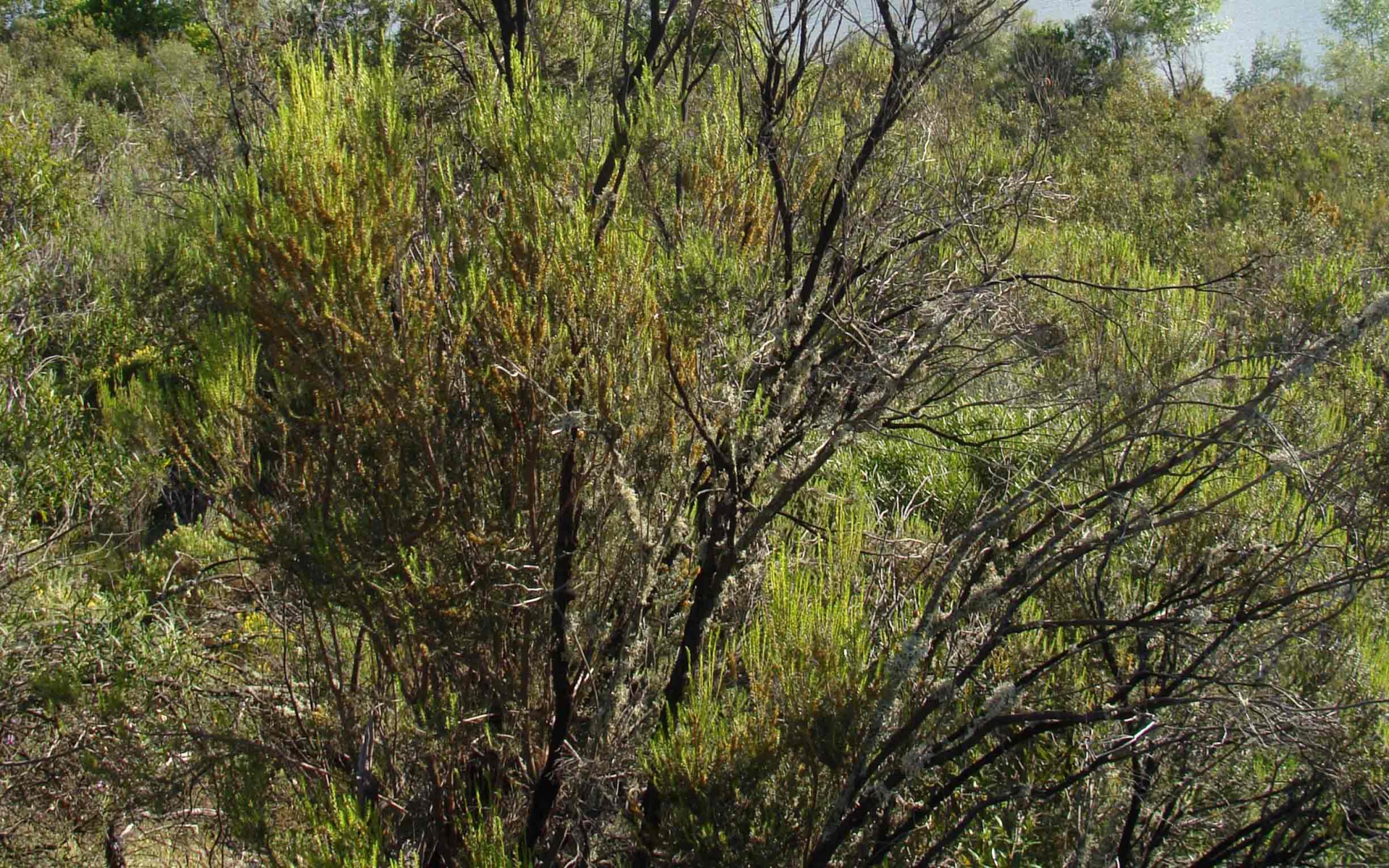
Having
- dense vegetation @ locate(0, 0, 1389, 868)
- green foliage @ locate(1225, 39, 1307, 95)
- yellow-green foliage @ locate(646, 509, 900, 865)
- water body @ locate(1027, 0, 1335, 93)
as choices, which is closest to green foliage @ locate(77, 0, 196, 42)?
water body @ locate(1027, 0, 1335, 93)

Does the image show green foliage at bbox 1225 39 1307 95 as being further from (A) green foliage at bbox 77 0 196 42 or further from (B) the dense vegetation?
(B) the dense vegetation

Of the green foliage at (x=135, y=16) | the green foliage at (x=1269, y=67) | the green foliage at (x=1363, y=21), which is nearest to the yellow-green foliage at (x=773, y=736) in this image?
the green foliage at (x=135, y=16)

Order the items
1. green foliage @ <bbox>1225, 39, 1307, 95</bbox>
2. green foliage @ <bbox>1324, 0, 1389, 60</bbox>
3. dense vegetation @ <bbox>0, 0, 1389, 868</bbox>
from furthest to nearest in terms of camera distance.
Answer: green foliage @ <bbox>1324, 0, 1389, 60</bbox>, green foliage @ <bbox>1225, 39, 1307, 95</bbox>, dense vegetation @ <bbox>0, 0, 1389, 868</bbox>

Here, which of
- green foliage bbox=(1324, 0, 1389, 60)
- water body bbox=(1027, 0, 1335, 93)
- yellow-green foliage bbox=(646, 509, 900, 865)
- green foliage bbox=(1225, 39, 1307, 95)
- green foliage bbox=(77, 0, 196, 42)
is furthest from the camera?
water body bbox=(1027, 0, 1335, 93)

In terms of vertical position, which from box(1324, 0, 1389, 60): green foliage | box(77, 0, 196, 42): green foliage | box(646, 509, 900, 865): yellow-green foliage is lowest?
box(646, 509, 900, 865): yellow-green foliage

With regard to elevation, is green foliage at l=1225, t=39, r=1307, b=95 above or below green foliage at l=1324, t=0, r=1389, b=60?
below

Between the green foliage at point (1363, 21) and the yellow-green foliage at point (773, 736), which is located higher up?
the green foliage at point (1363, 21)

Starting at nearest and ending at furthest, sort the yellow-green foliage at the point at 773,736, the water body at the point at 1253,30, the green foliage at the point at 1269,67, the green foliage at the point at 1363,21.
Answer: the yellow-green foliage at the point at 773,736 < the green foliage at the point at 1269,67 < the green foliage at the point at 1363,21 < the water body at the point at 1253,30

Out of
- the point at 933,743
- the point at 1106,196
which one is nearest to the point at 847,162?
the point at 933,743

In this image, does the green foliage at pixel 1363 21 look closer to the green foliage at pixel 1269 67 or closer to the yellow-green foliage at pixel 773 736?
the green foliage at pixel 1269 67

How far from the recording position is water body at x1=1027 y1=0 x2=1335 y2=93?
35.8m

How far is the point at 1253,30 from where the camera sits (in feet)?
144

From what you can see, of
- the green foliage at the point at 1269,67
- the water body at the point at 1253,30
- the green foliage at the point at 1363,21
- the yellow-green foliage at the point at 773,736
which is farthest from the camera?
the water body at the point at 1253,30

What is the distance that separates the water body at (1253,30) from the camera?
3581cm
